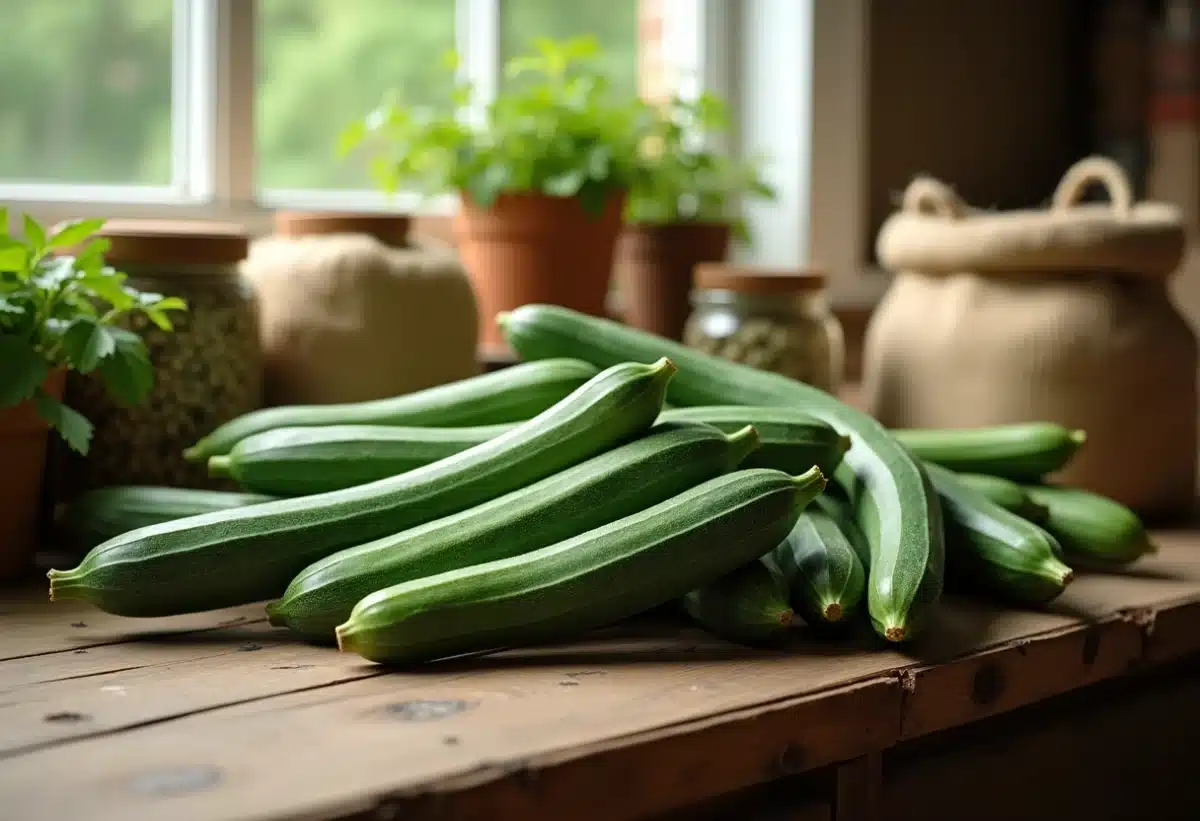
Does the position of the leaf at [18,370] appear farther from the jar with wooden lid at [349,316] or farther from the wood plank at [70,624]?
the jar with wooden lid at [349,316]

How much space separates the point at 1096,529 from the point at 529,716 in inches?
21.8

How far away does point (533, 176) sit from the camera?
5.10ft

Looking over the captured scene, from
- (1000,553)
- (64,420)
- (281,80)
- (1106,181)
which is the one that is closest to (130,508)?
(64,420)

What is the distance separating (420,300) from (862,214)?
2.99 feet

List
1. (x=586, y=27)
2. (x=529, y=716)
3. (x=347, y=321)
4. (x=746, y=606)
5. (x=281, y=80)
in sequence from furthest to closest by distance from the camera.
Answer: (x=586, y=27), (x=281, y=80), (x=347, y=321), (x=746, y=606), (x=529, y=716)

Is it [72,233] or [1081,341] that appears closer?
[72,233]

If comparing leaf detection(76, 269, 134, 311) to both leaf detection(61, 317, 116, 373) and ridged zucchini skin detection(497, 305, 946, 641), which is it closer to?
leaf detection(61, 317, 116, 373)

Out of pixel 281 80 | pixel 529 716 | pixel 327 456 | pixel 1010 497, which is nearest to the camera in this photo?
pixel 529 716

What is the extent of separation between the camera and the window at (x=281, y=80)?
1498 millimetres

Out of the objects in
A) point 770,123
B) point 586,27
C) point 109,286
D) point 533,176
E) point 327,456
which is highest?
point 586,27

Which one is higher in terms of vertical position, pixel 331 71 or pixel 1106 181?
pixel 331 71

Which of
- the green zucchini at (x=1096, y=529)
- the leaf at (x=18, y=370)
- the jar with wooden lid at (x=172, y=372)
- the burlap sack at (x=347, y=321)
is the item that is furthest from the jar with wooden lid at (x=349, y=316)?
the green zucchini at (x=1096, y=529)

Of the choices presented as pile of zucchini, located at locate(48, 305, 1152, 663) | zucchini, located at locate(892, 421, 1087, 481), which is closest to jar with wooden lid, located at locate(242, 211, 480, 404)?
pile of zucchini, located at locate(48, 305, 1152, 663)

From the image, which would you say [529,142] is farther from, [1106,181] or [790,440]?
[790,440]
